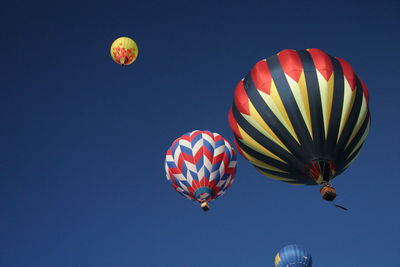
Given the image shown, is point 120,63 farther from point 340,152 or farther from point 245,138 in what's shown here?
point 340,152

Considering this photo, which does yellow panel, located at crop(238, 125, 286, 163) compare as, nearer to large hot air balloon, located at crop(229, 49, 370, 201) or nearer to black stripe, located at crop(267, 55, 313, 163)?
large hot air balloon, located at crop(229, 49, 370, 201)

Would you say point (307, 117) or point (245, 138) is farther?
point (245, 138)

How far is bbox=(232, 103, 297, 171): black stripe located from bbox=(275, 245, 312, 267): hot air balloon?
41.2 ft

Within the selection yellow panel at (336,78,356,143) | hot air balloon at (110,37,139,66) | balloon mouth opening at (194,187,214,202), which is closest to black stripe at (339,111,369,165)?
yellow panel at (336,78,356,143)

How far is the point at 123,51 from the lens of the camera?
29.3 meters

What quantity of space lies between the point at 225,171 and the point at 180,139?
225 centimetres

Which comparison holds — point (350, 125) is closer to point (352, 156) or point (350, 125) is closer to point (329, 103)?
point (329, 103)

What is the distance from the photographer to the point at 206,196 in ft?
77.8

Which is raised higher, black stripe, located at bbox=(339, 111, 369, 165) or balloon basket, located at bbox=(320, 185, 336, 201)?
black stripe, located at bbox=(339, 111, 369, 165)

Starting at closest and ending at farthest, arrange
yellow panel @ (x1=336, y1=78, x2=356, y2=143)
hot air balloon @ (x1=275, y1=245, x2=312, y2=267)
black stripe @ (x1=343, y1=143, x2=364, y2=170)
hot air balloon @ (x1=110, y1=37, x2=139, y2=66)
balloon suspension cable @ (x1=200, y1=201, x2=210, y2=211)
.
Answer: yellow panel @ (x1=336, y1=78, x2=356, y2=143)
black stripe @ (x1=343, y1=143, x2=364, y2=170)
balloon suspension cable @ (x1=200, y1=201, x2=210, y2=211)
hot air balloon @ (x1=275, y1=245, x2=312, y2=267)
hot air balloon @ (x1=110, y1=37, x2=139, y2=66)

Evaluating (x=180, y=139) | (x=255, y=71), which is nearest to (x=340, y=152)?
(x=255, y=71)

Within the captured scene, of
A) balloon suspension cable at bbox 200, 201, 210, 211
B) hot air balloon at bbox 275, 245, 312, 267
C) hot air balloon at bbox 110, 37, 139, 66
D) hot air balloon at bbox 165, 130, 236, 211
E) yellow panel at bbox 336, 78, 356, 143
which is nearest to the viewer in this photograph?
yellow panel at bbox 336, 78, 356, 143

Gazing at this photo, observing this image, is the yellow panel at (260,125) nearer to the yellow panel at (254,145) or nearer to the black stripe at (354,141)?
the yellow panel at (254,145)

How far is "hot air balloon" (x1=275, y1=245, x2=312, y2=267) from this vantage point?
28609 mm
